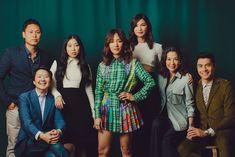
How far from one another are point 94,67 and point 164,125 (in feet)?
3.14

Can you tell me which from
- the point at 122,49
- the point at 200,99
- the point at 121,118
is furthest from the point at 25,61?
the point at 200,99

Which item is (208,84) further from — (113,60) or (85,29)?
(85,29)

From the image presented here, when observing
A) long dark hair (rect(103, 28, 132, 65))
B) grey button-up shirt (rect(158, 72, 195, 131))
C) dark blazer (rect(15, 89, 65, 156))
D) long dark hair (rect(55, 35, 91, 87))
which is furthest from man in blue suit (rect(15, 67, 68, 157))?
grey button-up shirt (rect(158, 72, 195, 131))

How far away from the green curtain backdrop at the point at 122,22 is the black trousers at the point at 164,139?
0.85 meters

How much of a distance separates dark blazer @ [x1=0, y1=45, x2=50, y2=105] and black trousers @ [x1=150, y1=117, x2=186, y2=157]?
3.23 ft

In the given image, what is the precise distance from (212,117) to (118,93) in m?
0.70

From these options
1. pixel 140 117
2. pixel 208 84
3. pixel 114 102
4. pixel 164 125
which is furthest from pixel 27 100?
pixel 208 84

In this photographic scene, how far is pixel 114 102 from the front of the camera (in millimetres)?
3105

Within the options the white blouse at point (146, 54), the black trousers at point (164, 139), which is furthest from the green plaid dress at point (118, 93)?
the white blouse at point (146, 54)

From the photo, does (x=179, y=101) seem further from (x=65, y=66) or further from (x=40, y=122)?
(x=40, y=122)

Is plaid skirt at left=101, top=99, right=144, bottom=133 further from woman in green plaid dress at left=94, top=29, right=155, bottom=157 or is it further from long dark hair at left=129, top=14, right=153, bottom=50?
long dark hair at left=129, top=14, right=153, bottom=50

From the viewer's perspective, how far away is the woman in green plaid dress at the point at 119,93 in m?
3.08

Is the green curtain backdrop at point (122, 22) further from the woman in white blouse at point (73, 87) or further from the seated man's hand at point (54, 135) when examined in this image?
the seated man's hand at point (54, 135)

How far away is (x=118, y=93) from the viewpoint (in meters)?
3.11
